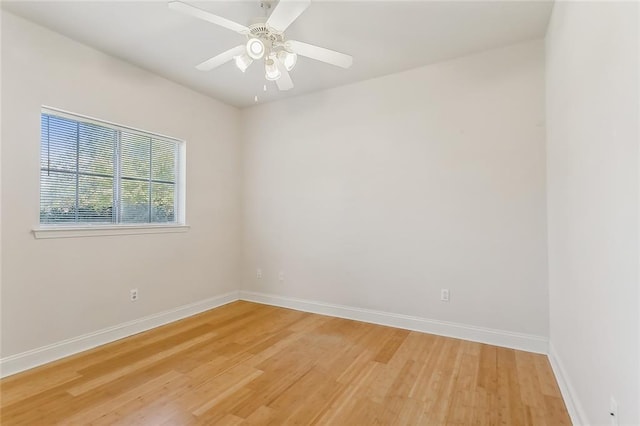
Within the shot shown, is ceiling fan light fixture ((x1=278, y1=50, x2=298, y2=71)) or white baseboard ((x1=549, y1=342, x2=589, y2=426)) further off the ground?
ceiling fan light fixture ((x1=278, y1=50, x2=298, y2=71))

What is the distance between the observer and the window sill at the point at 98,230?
2.47 meters

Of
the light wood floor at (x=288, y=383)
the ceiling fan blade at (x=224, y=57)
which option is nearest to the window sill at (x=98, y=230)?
the light wood floor at (x=288, y=383)

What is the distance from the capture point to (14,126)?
2.31 meters

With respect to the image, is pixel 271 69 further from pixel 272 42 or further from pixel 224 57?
pixel 224 57

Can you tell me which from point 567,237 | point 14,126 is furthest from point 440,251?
point 14,126

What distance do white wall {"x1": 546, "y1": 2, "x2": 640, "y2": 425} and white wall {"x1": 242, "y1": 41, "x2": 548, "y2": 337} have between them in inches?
18.5

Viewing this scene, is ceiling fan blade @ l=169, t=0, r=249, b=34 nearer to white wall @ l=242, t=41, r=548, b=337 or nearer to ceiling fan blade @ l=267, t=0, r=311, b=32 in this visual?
ceiling fan blade @ l=267, t=0, r=311, b=32

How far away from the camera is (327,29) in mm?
2471

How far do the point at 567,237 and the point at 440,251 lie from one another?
1.20 m

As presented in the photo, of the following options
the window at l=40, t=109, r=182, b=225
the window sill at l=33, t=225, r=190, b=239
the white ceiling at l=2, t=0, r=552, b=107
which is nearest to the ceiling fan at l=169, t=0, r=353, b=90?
the white ceiling at l=2, t=0, r=552, b=107

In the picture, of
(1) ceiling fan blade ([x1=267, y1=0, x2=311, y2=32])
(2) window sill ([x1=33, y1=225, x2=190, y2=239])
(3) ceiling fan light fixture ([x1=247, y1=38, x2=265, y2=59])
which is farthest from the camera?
(2) window sill ([x1=33, y1=225, x2=190, y2=239])

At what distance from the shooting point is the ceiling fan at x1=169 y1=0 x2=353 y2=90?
1.71m

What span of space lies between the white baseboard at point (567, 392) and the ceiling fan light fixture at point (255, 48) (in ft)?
9.00

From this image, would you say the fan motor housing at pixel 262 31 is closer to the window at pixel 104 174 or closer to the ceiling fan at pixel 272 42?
the ceiling fan at pixel 272 42
